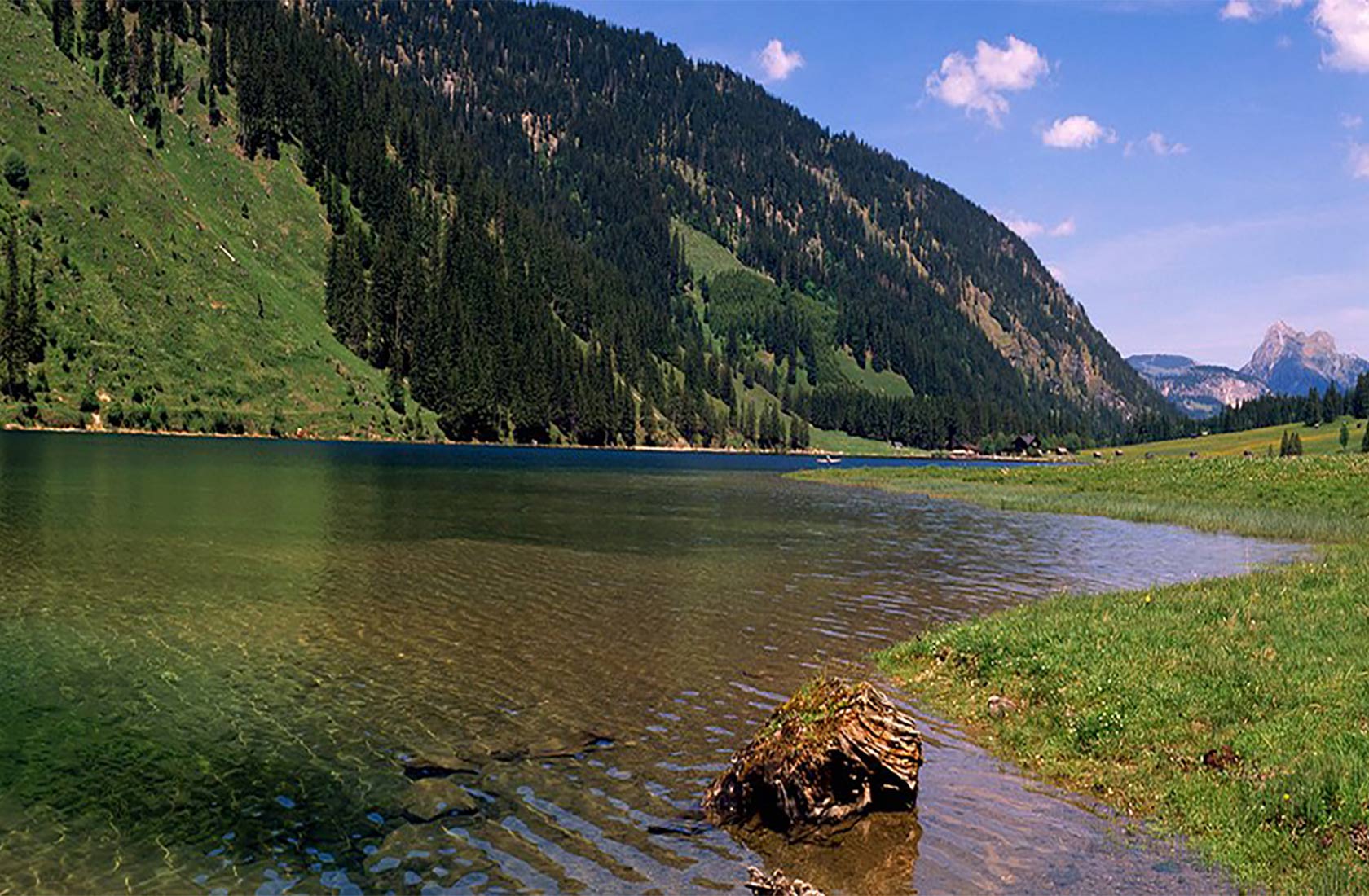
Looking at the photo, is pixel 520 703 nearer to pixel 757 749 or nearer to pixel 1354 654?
pixel 757 749

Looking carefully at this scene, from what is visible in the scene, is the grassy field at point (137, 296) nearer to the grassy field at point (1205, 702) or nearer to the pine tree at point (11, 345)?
the pine tree at point (11, 345)

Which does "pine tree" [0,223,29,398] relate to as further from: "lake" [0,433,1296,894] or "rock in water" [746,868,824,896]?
"rock in water" [746,868,824,896]

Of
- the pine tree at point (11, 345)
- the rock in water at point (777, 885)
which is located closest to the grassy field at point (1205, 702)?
the rock in water at point (777, 885)

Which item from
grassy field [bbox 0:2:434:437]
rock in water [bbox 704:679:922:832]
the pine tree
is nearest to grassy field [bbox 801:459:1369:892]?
Answer: rock in water [bbox 704:679:922:832]

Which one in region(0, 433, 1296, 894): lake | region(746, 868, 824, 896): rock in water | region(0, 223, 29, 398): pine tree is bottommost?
region(0, 433, 1296, 894): lake

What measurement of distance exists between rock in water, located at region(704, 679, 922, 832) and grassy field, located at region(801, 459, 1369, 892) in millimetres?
3528

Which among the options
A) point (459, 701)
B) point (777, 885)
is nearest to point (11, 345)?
point (459, 701)

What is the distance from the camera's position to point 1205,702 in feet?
56.3

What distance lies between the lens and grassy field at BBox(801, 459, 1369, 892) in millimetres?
12367

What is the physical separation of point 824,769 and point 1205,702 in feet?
28.5

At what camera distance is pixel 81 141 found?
174m

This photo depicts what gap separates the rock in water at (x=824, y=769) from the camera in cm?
1345

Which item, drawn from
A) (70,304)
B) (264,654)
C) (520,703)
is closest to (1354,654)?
(520,703)

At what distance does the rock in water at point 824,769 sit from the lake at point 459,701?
0.48 metres
